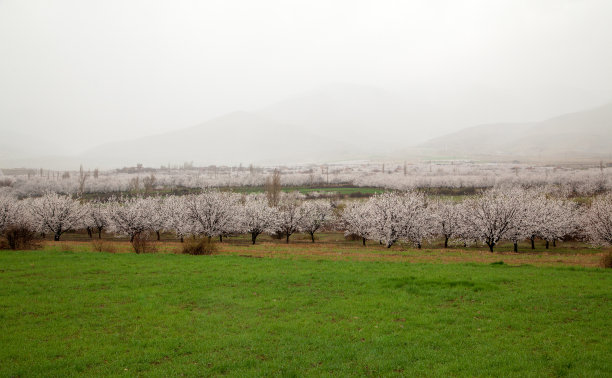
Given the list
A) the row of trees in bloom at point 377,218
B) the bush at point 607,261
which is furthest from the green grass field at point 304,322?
the row of trees in bloom at point 377,218

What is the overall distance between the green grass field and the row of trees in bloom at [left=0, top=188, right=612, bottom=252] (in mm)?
26774

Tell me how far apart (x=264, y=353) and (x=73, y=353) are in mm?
6110

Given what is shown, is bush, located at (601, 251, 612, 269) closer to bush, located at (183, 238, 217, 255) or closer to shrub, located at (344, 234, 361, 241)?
bush, located at (183, 238, 217, 255)

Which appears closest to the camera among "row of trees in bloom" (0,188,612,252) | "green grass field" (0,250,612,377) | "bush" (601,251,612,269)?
"green grass field" (0,250,612,377)

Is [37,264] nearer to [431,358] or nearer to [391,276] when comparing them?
[391,276]

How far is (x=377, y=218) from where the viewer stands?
51.0 meters

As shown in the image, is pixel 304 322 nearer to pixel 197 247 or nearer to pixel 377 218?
pixel 197 247

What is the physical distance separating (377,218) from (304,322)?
38696mm

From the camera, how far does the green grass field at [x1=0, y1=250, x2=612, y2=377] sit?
10461 mm

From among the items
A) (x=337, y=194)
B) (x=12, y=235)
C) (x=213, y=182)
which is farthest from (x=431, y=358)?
(x=213, y=182)

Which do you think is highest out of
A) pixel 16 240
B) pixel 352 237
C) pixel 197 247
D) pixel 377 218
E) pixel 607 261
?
pixel 16 240

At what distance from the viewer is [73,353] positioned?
36.4 ft

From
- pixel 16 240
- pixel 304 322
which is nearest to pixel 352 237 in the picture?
pixel 16 240

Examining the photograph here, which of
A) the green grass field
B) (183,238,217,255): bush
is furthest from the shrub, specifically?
the green grass field
